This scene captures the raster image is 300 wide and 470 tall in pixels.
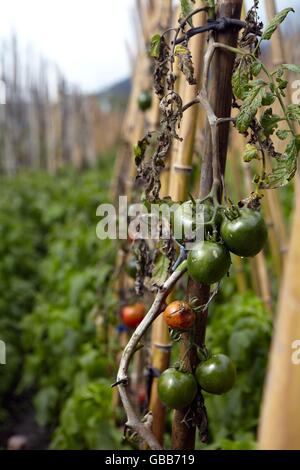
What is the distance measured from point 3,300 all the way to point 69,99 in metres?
7.34

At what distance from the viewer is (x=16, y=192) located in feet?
16.7

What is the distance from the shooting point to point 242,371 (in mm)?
1559

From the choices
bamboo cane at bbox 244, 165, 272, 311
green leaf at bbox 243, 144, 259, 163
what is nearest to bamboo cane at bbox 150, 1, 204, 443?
green leaf at bbox 243, 144, 259, 163

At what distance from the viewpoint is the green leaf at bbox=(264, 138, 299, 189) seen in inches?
27.5

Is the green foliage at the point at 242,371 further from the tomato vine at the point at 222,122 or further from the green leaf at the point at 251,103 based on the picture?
the green leaf at the point at 251,103

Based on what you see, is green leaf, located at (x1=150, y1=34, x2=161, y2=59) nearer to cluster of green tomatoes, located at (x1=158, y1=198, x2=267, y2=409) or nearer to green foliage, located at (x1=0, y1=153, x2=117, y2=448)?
cluster of green tomatoes, located at (x1=158, y1=198, x2=267, y2=409)

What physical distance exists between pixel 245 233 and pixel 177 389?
0.24 metres

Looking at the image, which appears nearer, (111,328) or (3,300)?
(111,328)

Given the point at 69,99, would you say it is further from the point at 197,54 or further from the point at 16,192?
the point at 197,54

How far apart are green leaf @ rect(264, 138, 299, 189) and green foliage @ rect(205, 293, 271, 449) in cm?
86

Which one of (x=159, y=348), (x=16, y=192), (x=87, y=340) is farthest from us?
(x=16, y=192)

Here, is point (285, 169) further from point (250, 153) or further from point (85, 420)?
point (85, 420)

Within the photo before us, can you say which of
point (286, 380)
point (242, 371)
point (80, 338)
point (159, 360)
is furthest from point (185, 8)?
point (80, 338)
